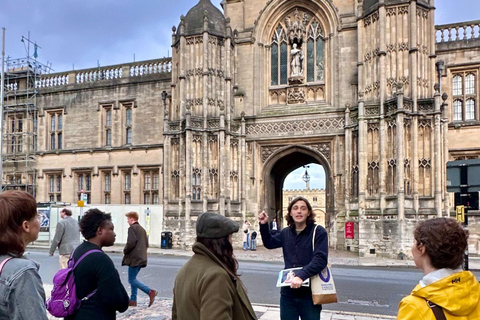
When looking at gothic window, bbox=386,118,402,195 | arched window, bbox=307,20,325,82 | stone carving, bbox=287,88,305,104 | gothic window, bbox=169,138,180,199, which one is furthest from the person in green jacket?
arched window, bbox=307,20,325,82

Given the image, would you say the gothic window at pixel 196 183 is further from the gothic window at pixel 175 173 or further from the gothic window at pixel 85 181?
the gothic window at pixel 85 181

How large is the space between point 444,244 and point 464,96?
21236 mm

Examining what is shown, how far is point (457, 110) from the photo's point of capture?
21.0m

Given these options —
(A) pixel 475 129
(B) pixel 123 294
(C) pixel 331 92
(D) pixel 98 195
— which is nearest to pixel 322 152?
(C) pixel 331 92

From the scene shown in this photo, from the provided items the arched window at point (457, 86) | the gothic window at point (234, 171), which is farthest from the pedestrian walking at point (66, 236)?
the arched window at point (457, 86)

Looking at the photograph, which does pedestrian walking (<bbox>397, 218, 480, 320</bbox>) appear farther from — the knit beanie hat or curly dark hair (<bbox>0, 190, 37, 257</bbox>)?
curly dark hair (<bbox>0, 190, 37, 257</bbox>)

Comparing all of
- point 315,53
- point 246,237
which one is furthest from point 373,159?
point 246,237

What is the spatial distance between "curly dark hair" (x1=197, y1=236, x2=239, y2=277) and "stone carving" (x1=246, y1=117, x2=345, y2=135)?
1846 centimetres

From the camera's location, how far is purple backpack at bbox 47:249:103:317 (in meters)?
3.50

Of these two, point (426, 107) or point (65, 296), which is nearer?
point (65, 296)

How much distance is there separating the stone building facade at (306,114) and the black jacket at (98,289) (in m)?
15.6

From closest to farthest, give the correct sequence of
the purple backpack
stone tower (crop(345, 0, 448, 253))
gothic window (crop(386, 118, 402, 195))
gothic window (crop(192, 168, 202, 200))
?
the purple backpack
stone tower (crop(345, 0, 448, 253))
gothic window (crop(386, 118, 402, 195))
gothic window (crop(192, 168, 202, 200))

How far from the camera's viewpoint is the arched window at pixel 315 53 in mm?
21844

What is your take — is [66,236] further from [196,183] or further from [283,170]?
[283,170]
